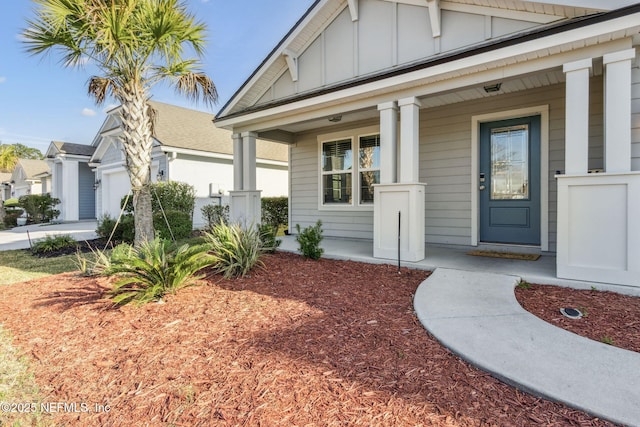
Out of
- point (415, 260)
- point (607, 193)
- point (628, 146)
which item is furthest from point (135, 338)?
point (628, 146)

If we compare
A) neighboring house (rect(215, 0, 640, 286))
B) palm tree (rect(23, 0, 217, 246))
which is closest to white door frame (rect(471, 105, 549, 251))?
neighboring house (rect(215, 0, 640, 286))

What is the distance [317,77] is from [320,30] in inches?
36.1

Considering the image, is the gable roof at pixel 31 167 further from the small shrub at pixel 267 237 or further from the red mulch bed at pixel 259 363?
the red mulch bed at pixel 259 363

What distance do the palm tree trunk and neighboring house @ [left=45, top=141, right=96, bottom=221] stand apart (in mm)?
14779

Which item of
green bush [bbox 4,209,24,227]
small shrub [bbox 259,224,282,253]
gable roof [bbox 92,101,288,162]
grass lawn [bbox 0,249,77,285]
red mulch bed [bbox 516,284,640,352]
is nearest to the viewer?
red mulch bed [bbox 516,284,640,352]

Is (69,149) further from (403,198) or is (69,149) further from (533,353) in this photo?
(533,353)

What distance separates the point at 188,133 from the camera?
13.4 m

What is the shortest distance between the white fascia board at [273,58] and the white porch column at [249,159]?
78 cm

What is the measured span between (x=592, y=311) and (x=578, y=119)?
213 cm

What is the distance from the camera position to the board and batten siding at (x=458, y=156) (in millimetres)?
5305

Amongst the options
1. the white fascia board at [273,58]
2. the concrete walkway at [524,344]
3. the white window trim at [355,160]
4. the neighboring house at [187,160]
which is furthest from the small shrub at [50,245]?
the concrete walkway at [524,344]

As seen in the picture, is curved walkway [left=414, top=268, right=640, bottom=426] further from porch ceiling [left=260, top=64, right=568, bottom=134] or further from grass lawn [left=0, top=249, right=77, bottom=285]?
grass lawn [left=0, top=249, right=77, bottom=285]

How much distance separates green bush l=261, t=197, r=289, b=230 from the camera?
1097 centimetres

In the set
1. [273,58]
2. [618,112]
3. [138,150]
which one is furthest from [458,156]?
[138,150]
